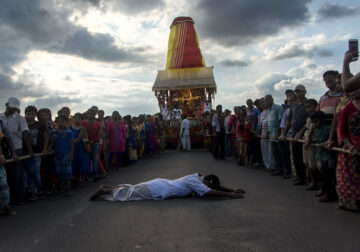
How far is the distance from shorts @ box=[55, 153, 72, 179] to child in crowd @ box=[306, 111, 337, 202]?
5.02 meters

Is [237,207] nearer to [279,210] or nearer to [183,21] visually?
[279,210]

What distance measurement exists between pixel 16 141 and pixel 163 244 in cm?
402

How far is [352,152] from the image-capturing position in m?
4.52

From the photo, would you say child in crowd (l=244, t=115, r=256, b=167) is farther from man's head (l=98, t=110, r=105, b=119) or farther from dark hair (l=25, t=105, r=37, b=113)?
dark hair (l=25, t=105, r=37, b=113)

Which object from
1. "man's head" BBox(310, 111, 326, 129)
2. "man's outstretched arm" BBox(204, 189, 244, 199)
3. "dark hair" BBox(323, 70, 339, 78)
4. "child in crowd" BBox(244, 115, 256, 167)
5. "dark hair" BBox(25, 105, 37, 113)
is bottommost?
"man's outstretched arm" BBox(204, 189, 244, 199)

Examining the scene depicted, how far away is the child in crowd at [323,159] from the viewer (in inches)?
216

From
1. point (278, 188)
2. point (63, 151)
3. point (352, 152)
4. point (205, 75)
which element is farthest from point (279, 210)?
point (205, 75)

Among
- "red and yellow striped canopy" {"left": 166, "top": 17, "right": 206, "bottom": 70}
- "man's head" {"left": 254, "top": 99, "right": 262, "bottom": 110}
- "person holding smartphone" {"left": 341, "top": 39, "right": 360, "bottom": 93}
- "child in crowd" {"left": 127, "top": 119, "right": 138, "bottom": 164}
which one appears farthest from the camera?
"red and yellow striped canopy" {"left": 166, "top": 17, "right": 206, "bottom": 70}

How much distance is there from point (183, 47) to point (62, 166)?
25099mm

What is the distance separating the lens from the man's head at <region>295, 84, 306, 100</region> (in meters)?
7.38

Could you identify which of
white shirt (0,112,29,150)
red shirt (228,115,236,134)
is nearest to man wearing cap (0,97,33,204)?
white shirt (0,112,29,150)

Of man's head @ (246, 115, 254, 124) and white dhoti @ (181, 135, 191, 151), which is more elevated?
man's head @ (246, 115, 254, 124)

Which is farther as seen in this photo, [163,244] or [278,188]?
[278,188]

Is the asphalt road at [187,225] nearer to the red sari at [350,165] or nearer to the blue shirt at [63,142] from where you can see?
the red sari at [350,165]
